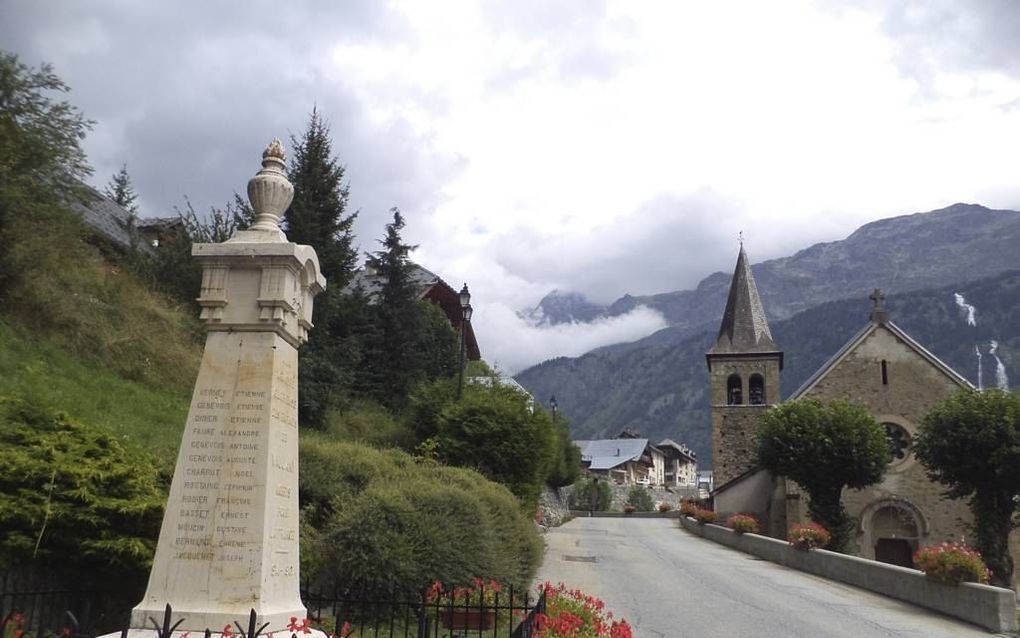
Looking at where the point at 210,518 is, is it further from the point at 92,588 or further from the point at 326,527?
the point at 326,527

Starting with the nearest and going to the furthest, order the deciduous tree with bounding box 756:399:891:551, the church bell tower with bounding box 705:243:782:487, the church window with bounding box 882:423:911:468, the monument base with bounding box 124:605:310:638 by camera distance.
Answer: the monument base with bounding box 124:605:310:638
the deciduous tree with bounding box 756:399:891:551
the church window with bounding box 882:423:911:468
the church bell tower with bounding box 705:243:782:487

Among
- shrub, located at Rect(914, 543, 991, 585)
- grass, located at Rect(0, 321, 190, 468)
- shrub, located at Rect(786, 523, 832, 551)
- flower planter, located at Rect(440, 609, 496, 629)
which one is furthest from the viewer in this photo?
shrub, located at Rect(786, 523, 832, 551)

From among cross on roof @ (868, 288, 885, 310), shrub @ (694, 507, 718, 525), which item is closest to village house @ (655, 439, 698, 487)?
shrub @ (694, 507, 718, 525)

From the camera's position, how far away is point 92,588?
26.9 ft

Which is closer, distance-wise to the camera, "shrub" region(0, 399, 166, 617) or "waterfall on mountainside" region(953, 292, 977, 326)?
"shrub" region(0, 399, 166, 617)

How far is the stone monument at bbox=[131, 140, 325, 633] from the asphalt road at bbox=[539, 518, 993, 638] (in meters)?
7.31

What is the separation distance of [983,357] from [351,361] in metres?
185

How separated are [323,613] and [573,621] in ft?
15.2

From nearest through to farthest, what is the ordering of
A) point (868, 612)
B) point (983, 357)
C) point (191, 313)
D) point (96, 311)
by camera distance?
point (868, 612), point (96, 311), point (191, 313), point (983, 357)

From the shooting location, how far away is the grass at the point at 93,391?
39.0 ft

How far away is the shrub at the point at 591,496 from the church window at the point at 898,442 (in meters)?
42.6

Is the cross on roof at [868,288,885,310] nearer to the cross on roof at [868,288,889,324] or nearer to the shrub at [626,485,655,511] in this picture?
the cross on roof at [868,288,889,324]

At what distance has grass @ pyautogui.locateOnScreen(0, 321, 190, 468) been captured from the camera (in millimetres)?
11883

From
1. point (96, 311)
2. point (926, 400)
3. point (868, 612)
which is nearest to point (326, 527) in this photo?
point (96, 311)
